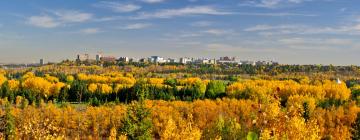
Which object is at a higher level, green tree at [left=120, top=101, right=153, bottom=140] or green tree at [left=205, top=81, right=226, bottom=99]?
green tree at [left=120, top=101, right=153, bottom=140]

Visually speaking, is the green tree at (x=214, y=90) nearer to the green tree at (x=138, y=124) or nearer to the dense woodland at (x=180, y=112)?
the dense woodland at (x=180, y=112)

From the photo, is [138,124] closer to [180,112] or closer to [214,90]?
[180,112]

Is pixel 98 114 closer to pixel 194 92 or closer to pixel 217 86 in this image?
pixel 194 92

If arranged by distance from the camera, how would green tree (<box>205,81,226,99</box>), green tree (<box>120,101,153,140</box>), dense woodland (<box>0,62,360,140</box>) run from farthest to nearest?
green tree (<box>205,81,226,99</box>), green tree (<box>120,101,153,140</box>), dense woodland (<box>0,62,360,140</box>)

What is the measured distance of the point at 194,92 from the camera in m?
171

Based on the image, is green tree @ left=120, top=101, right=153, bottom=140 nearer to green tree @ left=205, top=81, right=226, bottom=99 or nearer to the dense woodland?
the dense woodland

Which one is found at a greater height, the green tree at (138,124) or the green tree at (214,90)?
the green tree at (138,124)

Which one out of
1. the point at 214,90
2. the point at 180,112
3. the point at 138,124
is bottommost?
the point at 180,112

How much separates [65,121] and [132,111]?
175 ft

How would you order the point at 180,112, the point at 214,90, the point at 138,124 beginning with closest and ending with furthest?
1. the point at 138,124
2. the point at 180,112
3. the point at 214,90

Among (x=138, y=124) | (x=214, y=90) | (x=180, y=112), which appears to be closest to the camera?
(x=138, y=124)

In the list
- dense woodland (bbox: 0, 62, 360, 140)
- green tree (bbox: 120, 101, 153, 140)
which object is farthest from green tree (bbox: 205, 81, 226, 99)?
green tree (bbox: 120, 101, 153, 140)

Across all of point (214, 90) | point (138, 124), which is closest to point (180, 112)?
point (214, 90)

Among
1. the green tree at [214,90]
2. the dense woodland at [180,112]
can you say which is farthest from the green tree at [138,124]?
the green tree at [214,90]
